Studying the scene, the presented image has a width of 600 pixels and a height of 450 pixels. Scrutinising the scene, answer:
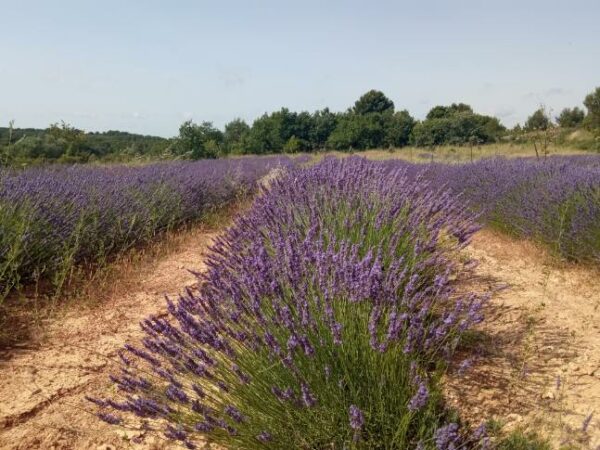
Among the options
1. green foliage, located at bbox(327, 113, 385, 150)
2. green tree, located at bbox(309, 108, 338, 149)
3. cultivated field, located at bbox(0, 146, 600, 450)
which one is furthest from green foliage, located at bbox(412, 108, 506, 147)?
cultivated field, located at bbox(0, 146, 600, 450)

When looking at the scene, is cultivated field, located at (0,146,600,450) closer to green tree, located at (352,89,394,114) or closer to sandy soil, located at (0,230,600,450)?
sandy soil, located at (0,230,600,450)

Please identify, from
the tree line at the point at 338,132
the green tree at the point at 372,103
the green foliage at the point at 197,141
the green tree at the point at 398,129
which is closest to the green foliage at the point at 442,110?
the tree line at the point at 338,132

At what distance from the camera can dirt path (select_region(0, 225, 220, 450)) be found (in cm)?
175

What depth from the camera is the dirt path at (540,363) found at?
1762 millimetres

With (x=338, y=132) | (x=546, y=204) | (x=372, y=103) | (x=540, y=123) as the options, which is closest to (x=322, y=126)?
(x=338, y=132)

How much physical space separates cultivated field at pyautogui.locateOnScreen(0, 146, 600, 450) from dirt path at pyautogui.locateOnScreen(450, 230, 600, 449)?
0.01 m

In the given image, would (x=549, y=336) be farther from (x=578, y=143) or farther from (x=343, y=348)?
(x=578, y=143)

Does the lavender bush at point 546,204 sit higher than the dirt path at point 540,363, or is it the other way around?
the lavender bush at point 546,204

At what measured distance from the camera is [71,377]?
7.29 feet

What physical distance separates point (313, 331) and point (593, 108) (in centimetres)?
3155

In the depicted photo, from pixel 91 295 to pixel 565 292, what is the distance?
11.2 feet

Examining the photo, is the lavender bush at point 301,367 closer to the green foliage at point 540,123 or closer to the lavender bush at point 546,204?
the lavender bush at point 546,204

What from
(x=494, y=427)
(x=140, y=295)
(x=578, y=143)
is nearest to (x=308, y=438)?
(x=494, y=427)

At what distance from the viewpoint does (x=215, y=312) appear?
168cm
